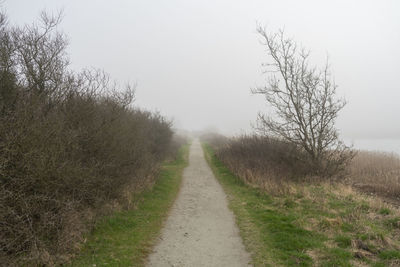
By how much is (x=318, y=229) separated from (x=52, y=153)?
6394 mm

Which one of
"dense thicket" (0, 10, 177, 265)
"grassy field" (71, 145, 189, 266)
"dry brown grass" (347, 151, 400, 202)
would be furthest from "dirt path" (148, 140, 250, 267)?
"dry brown grass" (347, 151, 400, 202)

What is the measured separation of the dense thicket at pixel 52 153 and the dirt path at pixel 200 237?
189 centimetres

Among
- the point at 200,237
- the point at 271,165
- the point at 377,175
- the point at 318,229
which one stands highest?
the point at 271,165

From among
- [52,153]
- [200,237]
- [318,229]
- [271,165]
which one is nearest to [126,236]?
[200,237]

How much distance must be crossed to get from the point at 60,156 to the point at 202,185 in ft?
26.6

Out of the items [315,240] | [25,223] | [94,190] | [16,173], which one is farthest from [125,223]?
[315,240]

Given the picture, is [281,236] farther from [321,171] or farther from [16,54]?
[16,54]

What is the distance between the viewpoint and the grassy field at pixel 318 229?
4535mm

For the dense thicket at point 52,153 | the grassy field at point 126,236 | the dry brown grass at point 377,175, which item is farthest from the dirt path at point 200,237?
the dry brown grass at point 377,175

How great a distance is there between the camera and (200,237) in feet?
18.9

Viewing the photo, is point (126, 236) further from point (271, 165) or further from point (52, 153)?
point (271, 165)

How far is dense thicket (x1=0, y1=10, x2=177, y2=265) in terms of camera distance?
4012mm

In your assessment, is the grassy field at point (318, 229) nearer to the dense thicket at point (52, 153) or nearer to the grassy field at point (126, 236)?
the grassy field at point (126, 236)

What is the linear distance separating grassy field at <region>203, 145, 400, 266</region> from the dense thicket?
13.2 ft
